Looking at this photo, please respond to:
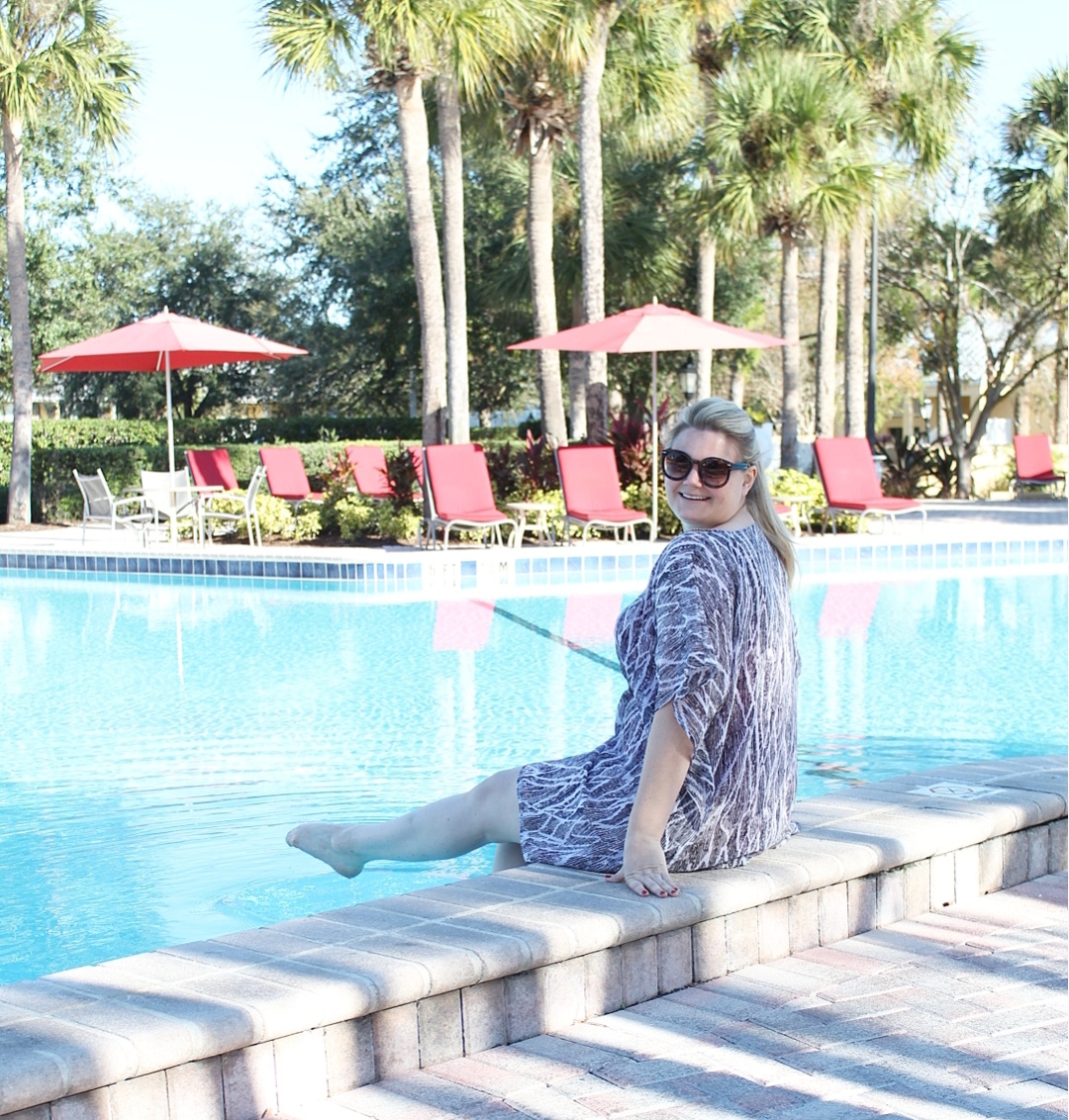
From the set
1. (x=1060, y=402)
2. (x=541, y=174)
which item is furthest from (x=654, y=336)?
(x=1060, y=402)

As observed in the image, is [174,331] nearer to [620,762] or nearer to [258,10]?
[258,10]

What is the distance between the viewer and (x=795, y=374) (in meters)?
19.4

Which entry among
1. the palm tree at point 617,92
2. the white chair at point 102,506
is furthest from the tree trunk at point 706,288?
the white chair at point 102,506

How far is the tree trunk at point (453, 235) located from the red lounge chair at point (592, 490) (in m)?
2.71

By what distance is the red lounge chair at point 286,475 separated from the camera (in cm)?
1582

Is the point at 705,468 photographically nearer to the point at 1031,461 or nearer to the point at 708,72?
the point at 1031,461

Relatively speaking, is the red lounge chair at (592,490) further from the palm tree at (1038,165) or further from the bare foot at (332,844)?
the palm tree at (1038,165)

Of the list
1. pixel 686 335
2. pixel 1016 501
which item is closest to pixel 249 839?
pixel 686 335

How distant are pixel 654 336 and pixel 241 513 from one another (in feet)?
16.1

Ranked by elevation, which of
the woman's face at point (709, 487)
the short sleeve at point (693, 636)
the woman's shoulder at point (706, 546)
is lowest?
the short sleeve at point (693, 636)

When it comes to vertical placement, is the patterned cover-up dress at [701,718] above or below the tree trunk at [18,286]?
below

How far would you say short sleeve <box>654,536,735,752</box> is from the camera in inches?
108

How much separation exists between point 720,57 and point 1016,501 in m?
8.08

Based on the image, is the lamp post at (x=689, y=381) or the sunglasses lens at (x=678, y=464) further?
the lamp post at (x=689, y=381)
